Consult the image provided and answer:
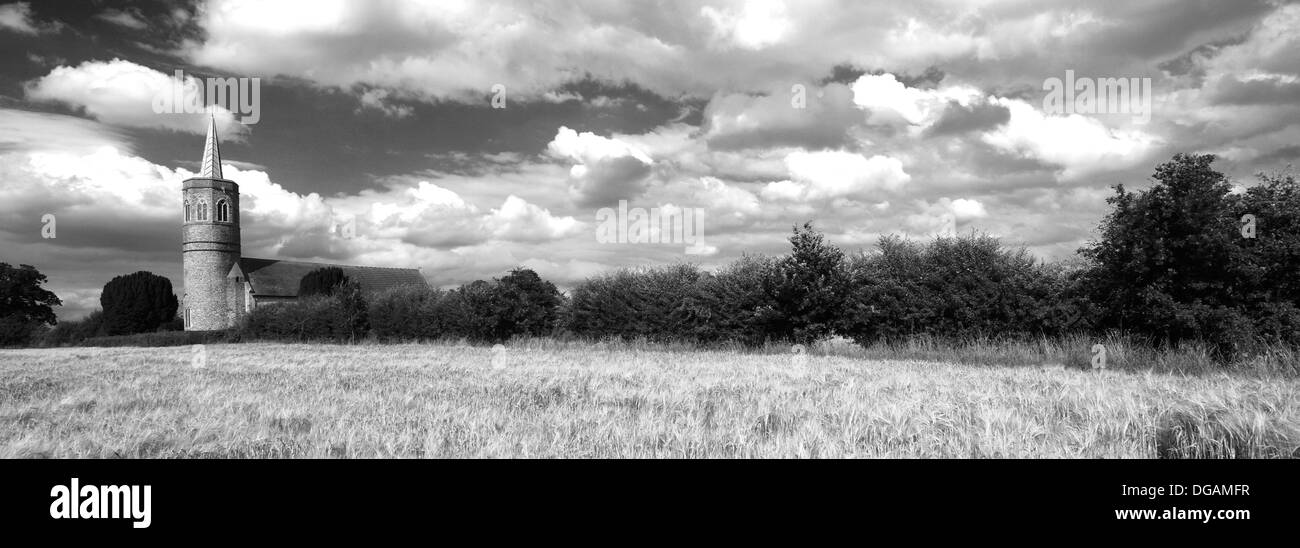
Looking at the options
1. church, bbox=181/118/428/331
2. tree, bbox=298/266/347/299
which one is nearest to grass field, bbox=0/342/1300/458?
tree, bbox=298/266/347/299

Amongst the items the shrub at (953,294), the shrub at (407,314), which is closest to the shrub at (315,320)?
the shrub at (407,314)

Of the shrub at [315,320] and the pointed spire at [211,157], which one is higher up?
the pointed spire at [211,157]

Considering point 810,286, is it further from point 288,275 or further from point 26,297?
A: point 26,297

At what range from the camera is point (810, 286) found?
21.2 m

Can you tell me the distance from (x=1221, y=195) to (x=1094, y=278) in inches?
127

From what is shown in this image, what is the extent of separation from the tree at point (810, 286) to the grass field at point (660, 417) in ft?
29.8

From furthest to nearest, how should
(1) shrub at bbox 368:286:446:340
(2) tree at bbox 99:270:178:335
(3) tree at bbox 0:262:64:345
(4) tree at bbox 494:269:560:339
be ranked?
(2) tree at bbox 99:270:178:335 → (3) tree at bbox 0:262:64:345 → (1) shrub at bbox 368:286:446:340 → (4) tree at bbox 494:269:560:339

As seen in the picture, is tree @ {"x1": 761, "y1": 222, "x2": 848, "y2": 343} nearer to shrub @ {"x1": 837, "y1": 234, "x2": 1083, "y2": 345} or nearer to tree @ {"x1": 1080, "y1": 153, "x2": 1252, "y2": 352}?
shrub @ {"x1": 837, "y1": 234, "x2": 1083, "y2": 345}

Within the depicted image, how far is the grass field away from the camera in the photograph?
5.43m

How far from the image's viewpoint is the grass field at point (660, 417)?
543 centimetres

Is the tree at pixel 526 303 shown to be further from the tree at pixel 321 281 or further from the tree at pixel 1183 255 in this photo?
the tree at pixel 321 281

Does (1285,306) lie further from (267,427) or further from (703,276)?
(267,427)

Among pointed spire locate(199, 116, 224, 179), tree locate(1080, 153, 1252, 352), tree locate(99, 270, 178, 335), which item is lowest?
tree locate(99, 270, 178, 335)
